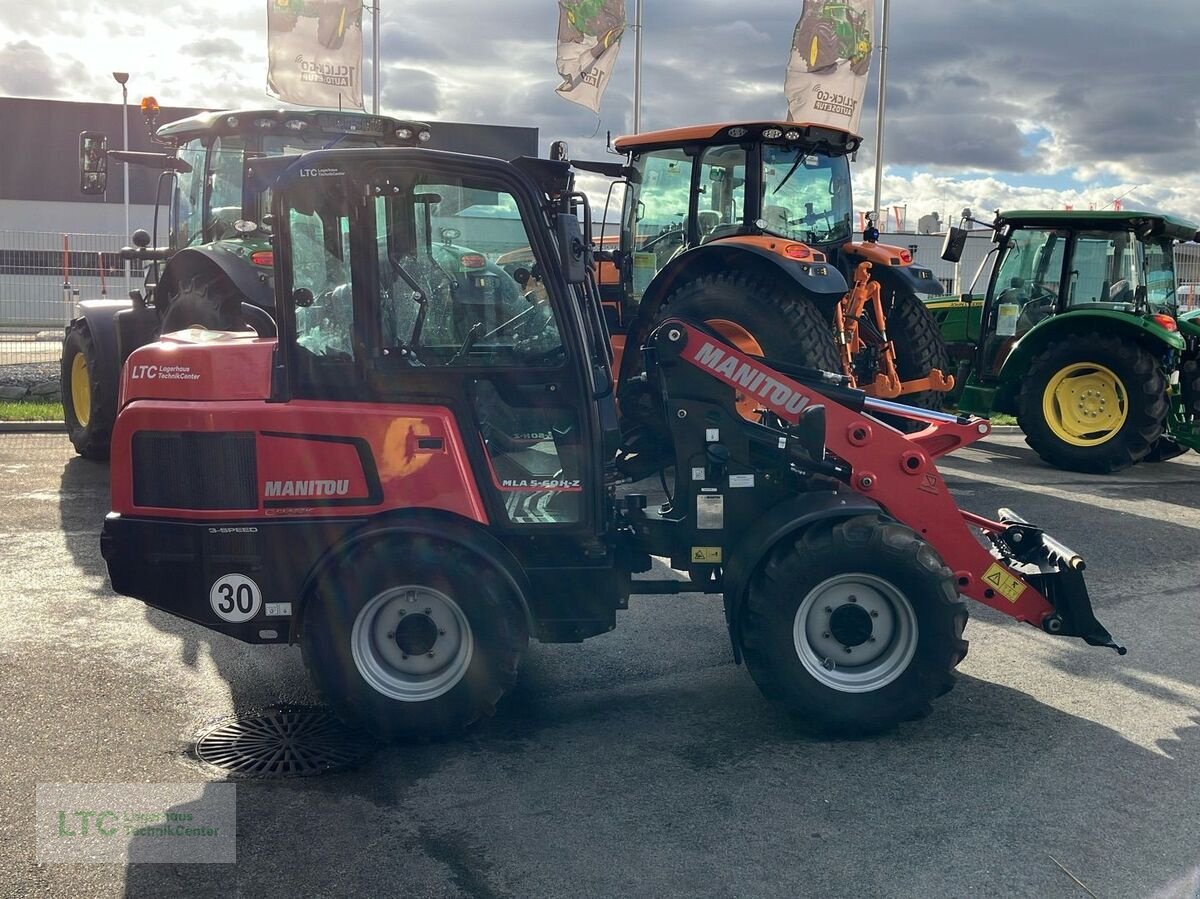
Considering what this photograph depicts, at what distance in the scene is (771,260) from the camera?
28.2 ft

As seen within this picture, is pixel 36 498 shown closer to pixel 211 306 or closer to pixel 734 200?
pixel 211 306

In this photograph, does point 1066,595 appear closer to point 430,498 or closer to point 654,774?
point 654,774

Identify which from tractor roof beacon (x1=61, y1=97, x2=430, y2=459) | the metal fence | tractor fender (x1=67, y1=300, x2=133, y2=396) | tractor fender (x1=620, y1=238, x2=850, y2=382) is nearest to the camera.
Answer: tractor roof beacon (x1=61, y1=97, x2=430, y2=459)

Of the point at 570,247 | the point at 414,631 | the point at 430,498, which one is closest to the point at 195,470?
the point at 430,498

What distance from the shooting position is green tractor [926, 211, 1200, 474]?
34.8 ft

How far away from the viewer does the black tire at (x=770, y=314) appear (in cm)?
856

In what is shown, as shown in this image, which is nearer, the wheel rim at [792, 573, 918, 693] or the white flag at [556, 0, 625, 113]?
the wheel rim at [792, 573, 918, 693]

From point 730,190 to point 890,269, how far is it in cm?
179

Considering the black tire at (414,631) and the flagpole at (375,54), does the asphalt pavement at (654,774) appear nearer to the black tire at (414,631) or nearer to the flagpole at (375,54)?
the black tire at (414,631)

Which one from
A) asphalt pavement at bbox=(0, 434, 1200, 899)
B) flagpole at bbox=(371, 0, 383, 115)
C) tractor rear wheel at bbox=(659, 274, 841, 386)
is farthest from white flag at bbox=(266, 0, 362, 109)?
asphalt pavement at bbox=(0, 434, 1200, 899)

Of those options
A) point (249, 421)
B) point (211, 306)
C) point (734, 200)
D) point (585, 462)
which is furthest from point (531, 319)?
point (734, 200)

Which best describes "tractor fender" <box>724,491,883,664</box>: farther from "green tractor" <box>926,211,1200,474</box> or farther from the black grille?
"green tractor" <box>926,211,1200,474</box>

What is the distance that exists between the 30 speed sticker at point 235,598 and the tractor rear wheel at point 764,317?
15.7ft

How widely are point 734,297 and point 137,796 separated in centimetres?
590
